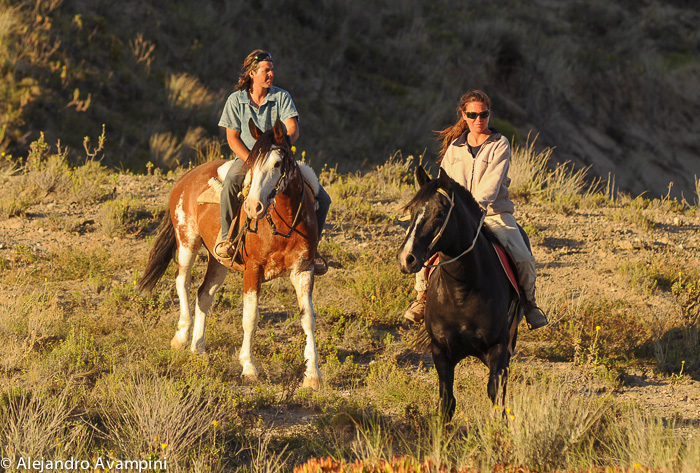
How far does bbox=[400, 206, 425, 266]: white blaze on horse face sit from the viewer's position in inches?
188

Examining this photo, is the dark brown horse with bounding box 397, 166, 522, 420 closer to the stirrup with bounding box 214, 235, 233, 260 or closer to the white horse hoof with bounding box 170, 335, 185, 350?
the stirrup with bounding box 214, 235, 233, 260

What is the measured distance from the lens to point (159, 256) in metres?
8.46

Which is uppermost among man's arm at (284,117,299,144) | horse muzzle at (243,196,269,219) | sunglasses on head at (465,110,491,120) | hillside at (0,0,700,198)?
hillside at (0,0,700,198)

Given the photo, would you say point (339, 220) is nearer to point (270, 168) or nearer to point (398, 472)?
point (270, 168)

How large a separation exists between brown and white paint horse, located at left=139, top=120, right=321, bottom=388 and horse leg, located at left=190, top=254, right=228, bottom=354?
0.01 metres

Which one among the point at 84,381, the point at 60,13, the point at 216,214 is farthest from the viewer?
the point at 60,13

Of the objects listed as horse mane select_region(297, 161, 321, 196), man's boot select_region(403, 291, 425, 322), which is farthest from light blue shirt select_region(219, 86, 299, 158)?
man's boot select_region(403, 291, 425, 322)

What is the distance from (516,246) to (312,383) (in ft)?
7.58

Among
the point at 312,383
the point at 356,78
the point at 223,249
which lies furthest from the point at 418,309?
the point at 356,78

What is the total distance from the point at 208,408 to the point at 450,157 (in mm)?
2964

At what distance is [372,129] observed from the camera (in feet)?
71.9

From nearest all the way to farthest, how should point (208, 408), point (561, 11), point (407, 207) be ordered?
point (407, 207) → point (208, 408) → point (561, 11)

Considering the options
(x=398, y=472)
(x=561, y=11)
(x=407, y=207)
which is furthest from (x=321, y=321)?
(x=561, y=11)
